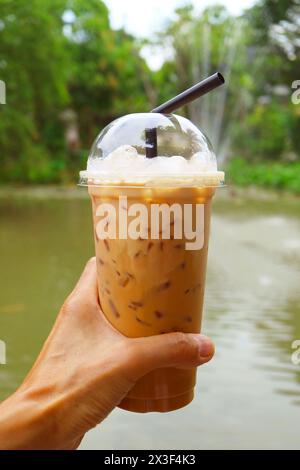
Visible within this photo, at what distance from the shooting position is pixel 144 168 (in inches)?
43.5

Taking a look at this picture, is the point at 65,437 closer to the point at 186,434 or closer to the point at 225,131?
the point at 186,434

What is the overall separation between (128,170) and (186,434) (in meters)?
1.76

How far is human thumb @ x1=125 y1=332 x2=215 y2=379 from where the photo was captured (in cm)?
103

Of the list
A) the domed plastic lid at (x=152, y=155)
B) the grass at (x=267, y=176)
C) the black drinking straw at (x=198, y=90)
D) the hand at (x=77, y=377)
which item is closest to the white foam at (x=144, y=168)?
the domed plastic lid at (x=152, y=155)

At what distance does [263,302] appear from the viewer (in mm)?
4383

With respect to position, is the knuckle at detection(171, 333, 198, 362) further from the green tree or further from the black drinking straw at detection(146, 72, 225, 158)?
the green tree

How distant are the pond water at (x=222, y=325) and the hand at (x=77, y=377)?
148 centimetres

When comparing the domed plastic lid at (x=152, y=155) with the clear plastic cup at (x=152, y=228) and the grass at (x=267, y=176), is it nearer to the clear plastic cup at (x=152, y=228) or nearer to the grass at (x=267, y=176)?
the clear plastic cup at (x=152, y=228)

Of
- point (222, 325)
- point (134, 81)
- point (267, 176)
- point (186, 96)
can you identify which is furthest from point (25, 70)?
point (186, 96)

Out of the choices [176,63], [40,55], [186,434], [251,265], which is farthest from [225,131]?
[186,434]

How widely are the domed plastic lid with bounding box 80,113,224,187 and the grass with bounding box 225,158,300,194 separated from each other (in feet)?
38.1

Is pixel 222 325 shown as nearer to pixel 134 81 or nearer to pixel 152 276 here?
pixel 152 276

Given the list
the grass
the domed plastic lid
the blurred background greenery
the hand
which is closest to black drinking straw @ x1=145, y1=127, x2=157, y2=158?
the domed plastic lid

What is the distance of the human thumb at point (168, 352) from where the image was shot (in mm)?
1028
